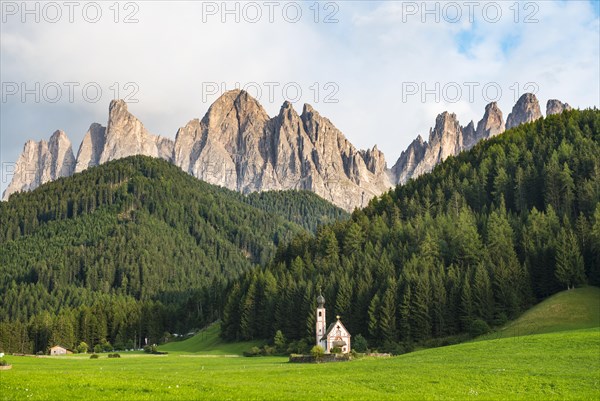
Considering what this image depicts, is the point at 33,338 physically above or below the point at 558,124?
below

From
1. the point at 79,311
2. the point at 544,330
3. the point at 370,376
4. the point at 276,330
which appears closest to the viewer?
the point at 370,376

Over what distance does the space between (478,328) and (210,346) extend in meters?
56.6

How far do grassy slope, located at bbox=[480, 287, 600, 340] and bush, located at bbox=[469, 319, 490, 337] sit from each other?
1.76m

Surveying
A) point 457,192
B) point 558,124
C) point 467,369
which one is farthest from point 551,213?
point 467,369

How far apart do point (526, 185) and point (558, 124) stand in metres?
35.3

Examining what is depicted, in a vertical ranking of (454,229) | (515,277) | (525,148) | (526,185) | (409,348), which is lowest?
(409,348)

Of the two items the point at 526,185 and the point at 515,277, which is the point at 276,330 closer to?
the point at 515,277

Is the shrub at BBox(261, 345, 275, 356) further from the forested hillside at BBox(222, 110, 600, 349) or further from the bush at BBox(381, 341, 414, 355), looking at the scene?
the bush at BBox(381, 341, 414, 355)

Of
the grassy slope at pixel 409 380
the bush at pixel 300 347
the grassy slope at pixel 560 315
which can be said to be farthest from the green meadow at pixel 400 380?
the bush at pixel 300 347

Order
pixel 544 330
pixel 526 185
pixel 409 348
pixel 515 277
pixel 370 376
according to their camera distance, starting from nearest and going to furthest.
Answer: pixel 370 376
pixel 544 330
pixel 409 348
pixel 515 277
pixel 526 185

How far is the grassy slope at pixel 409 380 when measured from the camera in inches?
988

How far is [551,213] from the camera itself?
348 ft

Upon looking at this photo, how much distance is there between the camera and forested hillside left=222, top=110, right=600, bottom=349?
88375mm

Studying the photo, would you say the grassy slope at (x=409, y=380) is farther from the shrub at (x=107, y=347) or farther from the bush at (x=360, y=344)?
the shrub at (x=107, y=347)
